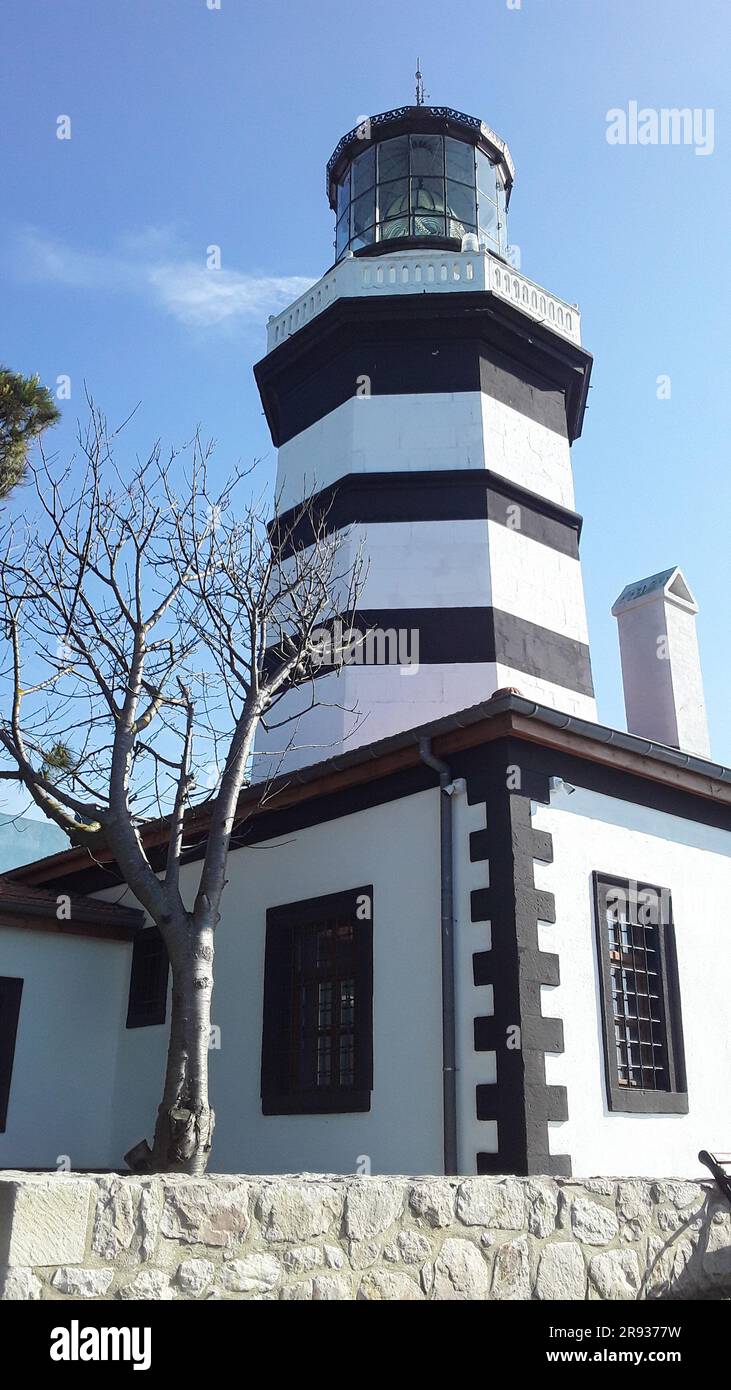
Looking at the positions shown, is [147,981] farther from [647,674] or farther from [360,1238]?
[360,1238]

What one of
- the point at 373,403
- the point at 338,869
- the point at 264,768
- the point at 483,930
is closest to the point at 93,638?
the point at 338,869

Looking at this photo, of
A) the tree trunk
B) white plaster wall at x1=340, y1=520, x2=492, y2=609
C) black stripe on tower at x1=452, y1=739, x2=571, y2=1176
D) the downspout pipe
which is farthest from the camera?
white plaster wall at x1=340, y1=520, x2=492, y2=609

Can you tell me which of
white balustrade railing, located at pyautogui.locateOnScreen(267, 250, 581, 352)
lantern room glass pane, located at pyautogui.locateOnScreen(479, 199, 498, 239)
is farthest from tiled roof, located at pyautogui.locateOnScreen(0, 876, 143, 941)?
lantern room glass pane, located at pyautogui.locateOnScreen(479, 199, 498, 239)

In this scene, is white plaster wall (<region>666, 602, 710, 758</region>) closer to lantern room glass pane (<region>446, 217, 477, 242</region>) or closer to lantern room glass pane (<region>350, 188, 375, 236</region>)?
lantern room glass pane (<region>446, 217, 477, 242</region>)

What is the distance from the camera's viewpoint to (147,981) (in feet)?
35.7

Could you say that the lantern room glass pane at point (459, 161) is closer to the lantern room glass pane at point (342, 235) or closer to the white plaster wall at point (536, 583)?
the lantern room glass pane at point (342, 235)

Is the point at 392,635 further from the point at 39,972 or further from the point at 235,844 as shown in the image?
the point at 39,972

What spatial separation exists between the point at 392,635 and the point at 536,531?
2421 mm

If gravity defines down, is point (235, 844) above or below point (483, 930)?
above

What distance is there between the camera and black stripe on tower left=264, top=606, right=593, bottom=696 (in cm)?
1200

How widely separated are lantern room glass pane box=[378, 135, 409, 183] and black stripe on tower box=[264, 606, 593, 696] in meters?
7.71

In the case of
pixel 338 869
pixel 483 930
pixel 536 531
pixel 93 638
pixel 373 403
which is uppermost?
pixel 373 403

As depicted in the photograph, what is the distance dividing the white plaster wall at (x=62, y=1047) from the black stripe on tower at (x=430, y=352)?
23.6 feet

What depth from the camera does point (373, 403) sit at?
1352 centimetres
